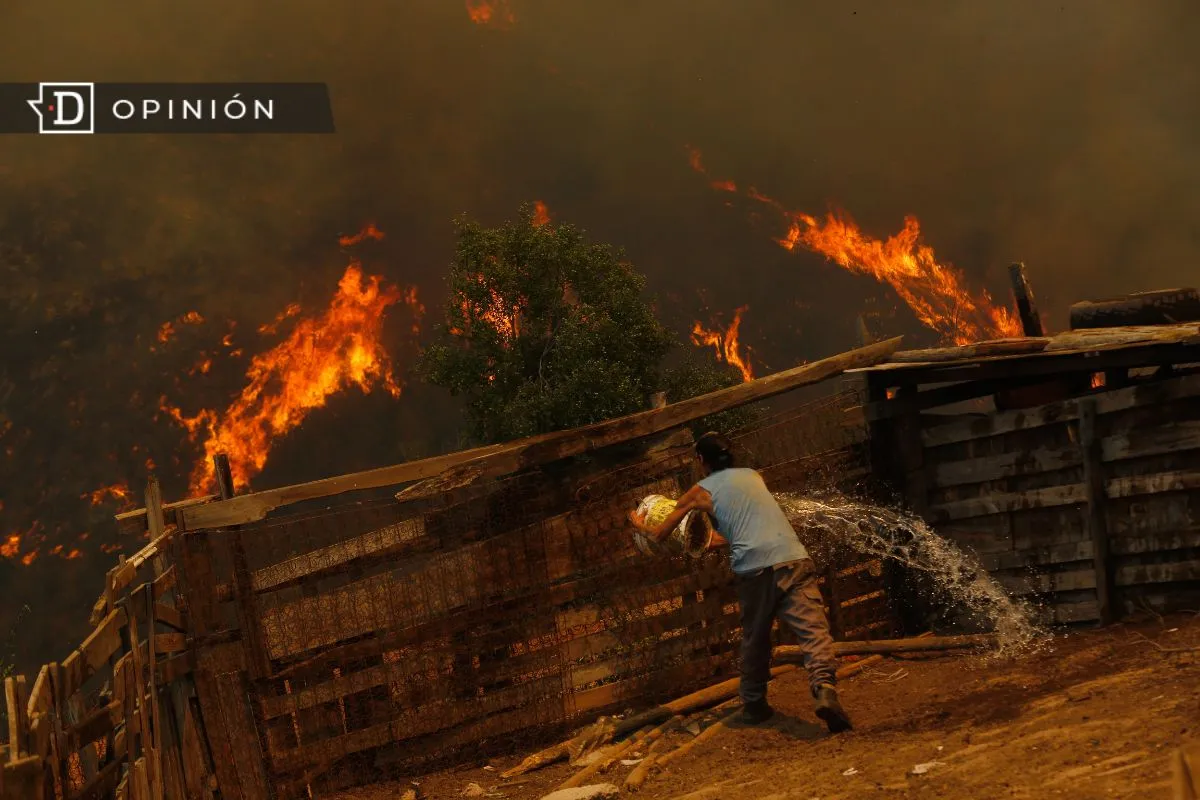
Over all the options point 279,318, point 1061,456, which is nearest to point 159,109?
point 279,318

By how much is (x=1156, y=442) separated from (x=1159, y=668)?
2.38 meters

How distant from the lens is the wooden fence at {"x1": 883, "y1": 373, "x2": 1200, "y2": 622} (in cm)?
842

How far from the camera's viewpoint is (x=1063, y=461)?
9047mm

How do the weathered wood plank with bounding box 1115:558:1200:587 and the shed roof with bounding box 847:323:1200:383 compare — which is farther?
the shed roof with bounding box 847:323:1200:383

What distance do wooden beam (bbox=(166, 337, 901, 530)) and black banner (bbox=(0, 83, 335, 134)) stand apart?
56380mm

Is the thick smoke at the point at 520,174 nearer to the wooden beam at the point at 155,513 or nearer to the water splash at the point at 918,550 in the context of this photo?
the wooden beam at the point at 155,513

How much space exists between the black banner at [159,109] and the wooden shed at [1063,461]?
56606 millimetres

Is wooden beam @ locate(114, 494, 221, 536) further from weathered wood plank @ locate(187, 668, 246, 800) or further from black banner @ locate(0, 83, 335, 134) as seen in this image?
black banner @ locate(0, 83, 335, 134)

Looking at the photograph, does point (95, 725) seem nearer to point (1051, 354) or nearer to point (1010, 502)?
point (1010, 502)

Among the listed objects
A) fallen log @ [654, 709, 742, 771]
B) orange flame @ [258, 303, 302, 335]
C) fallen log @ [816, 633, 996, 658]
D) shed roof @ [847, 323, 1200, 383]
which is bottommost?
fallen log @ [654, 709, 742, 771]

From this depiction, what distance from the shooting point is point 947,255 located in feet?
224

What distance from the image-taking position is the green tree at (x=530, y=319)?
30609 millimetres

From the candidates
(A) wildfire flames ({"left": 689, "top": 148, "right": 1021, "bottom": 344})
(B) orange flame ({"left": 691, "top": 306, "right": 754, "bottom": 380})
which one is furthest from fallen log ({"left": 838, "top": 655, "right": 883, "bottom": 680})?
(A) wildfire flames ({"left": 689, "top": 148, "right": 1021, "bottom": 344})

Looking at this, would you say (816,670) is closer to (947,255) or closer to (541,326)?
(541,326)
